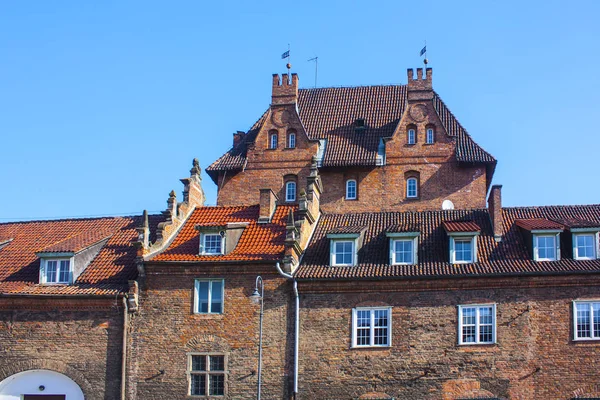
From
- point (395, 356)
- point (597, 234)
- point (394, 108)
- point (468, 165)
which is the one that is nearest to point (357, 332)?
point (395, 356)

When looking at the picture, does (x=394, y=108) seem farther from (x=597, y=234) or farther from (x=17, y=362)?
(x=17, y=362)

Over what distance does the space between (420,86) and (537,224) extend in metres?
17.3

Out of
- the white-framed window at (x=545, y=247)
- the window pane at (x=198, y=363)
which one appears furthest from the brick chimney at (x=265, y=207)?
the white-framed window at (x=545, y=247)

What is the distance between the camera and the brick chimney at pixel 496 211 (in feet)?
143

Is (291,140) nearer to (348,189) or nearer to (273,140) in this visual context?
(273,140)

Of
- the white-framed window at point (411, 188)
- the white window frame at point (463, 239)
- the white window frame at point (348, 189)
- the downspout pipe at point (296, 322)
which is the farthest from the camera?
the white window frame at point (348, 189)

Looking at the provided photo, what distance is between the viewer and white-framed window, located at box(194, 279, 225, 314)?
42.4 m

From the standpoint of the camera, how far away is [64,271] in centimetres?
4425

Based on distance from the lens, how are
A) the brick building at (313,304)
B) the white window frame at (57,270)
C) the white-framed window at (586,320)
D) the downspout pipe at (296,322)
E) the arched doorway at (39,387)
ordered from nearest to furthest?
the white-framed window at (586,320), the brick building at (313,304), the downspout pipe at (296,322), the arched doorway at (39,387), the white window frame at (57,270)

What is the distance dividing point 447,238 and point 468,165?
13586mm

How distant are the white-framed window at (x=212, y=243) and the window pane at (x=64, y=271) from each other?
6.05 metres

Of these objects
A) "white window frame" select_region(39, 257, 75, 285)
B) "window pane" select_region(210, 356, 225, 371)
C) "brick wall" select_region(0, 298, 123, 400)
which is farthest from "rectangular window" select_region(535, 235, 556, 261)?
"white window frame" select_region(39, 257, 75, 285)

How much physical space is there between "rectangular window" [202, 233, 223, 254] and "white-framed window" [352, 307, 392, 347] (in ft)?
21.9

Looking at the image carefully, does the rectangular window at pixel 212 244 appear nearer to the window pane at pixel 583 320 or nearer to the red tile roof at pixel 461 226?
the red tile roof at pixel 461 226
